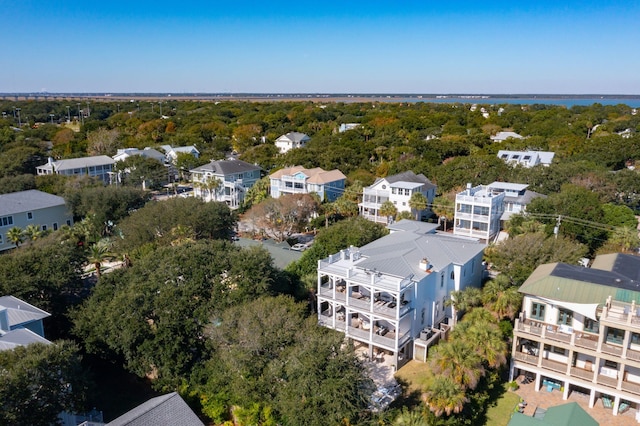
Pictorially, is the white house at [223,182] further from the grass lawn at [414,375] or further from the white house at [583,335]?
the white house at [583,335]

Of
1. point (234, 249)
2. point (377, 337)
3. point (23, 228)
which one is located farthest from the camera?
point (23, 228)

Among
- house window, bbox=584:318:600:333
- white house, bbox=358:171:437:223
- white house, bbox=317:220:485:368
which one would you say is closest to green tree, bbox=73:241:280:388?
white house, bbox=317:220:485:368

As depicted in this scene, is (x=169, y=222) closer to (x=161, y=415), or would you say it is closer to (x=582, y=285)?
(x=161, y=415)

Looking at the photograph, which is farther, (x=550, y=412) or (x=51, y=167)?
(x=51, y=167)

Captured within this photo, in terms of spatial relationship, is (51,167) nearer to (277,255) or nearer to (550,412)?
(277,255)

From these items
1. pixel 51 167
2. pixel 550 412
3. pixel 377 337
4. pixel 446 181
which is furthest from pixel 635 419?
pixel 51 167

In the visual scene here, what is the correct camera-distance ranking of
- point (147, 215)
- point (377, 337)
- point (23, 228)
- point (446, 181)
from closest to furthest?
point (377, 337)
point (147, 215)
point (23, 228)
point (446, 181)

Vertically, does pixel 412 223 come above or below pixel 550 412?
above
